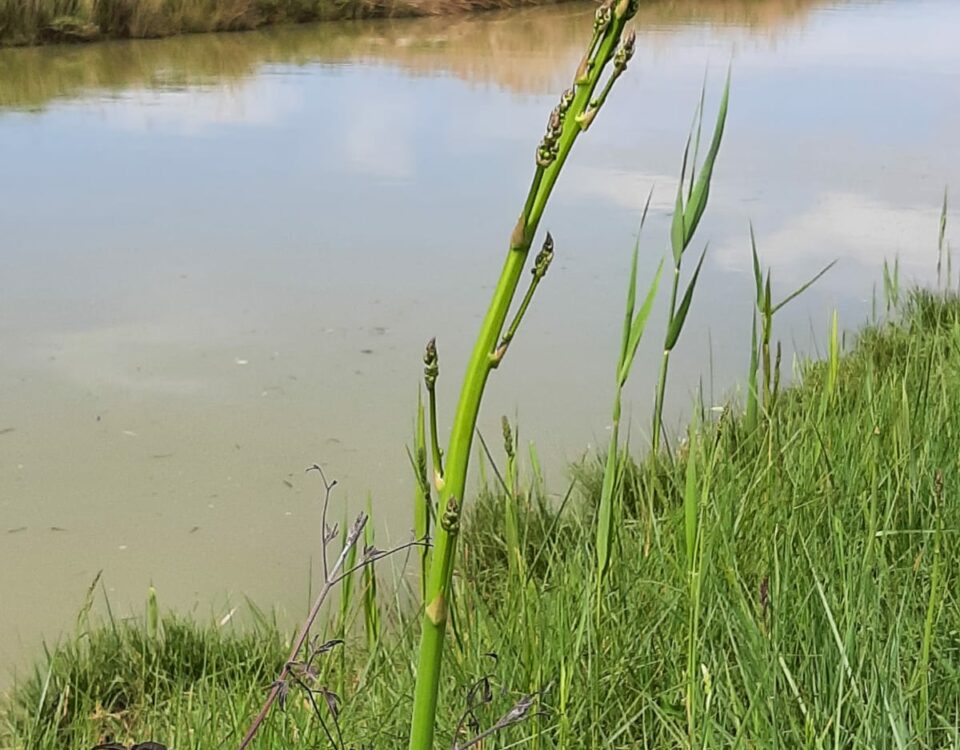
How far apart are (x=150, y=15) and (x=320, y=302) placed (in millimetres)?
4497

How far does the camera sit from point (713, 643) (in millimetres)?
708

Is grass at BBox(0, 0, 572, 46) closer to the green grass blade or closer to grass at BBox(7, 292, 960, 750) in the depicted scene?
grass at BBox(7, 292, 960, 750)

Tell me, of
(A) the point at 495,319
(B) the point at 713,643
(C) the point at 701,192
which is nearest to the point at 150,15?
(C) the point at 701,192

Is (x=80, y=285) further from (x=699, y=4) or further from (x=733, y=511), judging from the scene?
(x=699, y=4)

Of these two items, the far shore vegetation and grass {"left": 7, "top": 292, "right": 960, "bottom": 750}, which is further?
grass {"left": 7, "top": 292, "right": 960, "bottom": 750}

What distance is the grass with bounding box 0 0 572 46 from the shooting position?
221 inches

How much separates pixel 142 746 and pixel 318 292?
208cm

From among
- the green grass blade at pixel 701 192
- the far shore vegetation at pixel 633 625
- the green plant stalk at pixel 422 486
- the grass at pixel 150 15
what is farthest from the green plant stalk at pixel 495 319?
the grass at pixel 150 15

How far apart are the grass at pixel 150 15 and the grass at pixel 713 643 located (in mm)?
5272

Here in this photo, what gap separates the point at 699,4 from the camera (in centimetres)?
1002

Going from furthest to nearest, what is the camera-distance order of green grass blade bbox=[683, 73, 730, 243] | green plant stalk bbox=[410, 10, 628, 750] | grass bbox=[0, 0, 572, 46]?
grass bbox=[0, 0, 572, 46] < green grass blade bbox=[683, 73, 730, 243] < green plant stalk bbox=[410, 10, 628, 750]

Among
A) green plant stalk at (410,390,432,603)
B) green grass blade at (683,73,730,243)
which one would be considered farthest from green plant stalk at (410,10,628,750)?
green grass blade at (683,73,730,243)

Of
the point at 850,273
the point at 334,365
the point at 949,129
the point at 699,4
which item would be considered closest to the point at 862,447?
the point at 334,365

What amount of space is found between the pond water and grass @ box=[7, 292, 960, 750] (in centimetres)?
26
